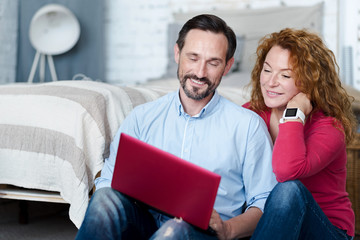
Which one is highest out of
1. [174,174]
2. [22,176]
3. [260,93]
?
[260,93]

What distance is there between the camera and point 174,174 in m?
1.04

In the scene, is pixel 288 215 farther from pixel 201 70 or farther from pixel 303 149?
pixel 201 70

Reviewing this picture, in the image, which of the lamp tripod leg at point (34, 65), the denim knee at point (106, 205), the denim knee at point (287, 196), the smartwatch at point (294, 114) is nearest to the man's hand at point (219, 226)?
the denim knee at point (287, 196)

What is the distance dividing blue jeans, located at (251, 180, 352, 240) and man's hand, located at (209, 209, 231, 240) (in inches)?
2.9

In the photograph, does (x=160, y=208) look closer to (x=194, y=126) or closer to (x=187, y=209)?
(x=187, y=209)

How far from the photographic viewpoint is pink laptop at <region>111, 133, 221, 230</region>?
3.32ft

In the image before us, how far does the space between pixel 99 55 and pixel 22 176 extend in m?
2.84

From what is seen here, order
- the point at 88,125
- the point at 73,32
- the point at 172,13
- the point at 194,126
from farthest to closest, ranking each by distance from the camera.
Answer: the point at 172,13, the point at 73,32, the point at 88,125, the point at 194,126

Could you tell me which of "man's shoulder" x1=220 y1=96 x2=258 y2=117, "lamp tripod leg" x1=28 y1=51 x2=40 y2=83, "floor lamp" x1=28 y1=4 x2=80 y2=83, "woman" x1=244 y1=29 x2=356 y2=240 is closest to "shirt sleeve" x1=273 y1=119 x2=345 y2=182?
"woman" x1=244 y1=29 x2=356 y2=240

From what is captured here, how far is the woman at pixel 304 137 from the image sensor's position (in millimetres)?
1159

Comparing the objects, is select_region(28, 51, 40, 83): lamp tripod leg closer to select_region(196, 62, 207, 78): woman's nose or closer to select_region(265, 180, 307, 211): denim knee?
select_region(196, 62, 207, 78): woman's nose

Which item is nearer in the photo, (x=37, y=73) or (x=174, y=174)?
(x=174, y=174)

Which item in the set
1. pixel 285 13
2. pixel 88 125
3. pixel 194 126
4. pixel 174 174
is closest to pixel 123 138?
pixel 174 174

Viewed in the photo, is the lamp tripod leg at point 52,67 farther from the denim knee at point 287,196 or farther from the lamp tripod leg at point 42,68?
the denim knee at point 287,196
